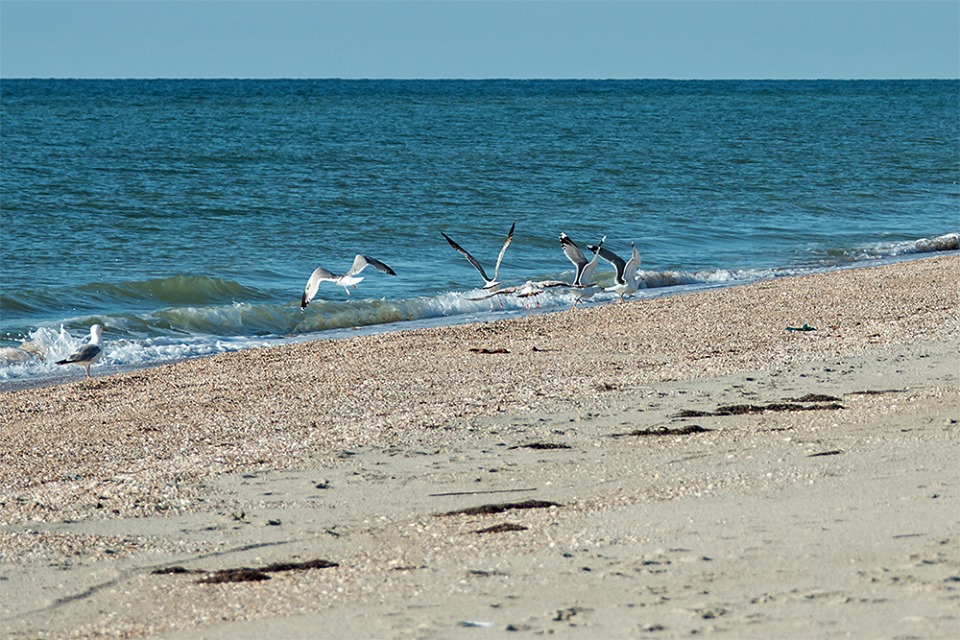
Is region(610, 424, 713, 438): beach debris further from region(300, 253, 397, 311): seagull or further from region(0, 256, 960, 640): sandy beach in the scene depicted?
region(300, 253, 397, 311): seagull

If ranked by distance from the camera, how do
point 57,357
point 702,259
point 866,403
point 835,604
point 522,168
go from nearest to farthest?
point 835,604 → point 866,403 → point 57,357 → point 702,259 → point 522,168

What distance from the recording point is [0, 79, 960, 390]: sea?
15.7 meters

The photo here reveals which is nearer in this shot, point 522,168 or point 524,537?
point 524,537

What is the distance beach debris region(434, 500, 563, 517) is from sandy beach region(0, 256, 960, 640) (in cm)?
2

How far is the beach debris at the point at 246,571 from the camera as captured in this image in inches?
199

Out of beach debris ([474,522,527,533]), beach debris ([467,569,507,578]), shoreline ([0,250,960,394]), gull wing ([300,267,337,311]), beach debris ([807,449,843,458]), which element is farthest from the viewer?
shoreline ([0,250,960,394])

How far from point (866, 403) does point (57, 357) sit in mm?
8356

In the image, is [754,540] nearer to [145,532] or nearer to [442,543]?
[442,543]

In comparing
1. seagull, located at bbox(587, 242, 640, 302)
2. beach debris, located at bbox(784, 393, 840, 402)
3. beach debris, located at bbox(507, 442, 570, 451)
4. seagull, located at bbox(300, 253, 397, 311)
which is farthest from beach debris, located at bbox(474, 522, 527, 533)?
seagull, located at bbox(587, 242, 640, 302)

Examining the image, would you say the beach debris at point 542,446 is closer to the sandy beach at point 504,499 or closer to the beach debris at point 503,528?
the sandy beach at point 504,499

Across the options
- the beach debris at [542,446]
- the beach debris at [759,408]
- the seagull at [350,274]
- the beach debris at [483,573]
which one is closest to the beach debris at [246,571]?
the beach debris at [483,573]

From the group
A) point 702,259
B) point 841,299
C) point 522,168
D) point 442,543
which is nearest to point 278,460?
point 442,543

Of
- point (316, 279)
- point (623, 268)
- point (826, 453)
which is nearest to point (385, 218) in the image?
point (623, 268)

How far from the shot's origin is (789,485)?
235 inches
